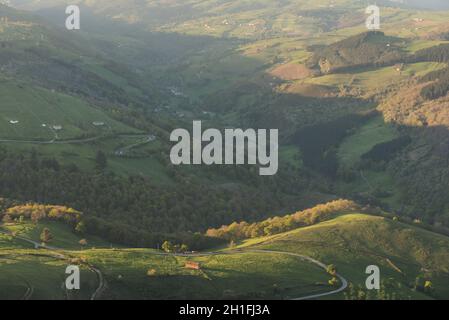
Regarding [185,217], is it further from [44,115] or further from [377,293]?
[377,293]

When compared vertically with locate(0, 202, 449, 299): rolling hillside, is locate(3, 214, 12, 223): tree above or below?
above

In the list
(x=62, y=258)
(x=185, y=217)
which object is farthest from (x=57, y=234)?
(x=185, y=217)

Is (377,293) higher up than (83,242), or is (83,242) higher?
(83,242)

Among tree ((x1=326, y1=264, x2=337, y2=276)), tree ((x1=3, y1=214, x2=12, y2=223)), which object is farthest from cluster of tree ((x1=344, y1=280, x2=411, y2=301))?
tree ((x1=3, y1=214, x2=12, y2=223))

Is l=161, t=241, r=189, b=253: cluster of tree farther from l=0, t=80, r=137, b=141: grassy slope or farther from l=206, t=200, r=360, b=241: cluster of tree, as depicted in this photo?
l=0, t=80, r=137, b=141: grassy slope

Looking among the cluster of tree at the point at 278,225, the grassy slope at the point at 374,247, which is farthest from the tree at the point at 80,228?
the grassy slope at the point at 374,247

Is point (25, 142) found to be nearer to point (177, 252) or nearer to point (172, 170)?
point (172, 170)

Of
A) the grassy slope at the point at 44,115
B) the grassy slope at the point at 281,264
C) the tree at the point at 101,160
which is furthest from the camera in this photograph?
the grassy slope at the point at 44,115

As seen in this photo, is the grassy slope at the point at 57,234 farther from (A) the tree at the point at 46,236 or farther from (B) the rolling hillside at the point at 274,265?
(A) the tree at the point at 46,236
